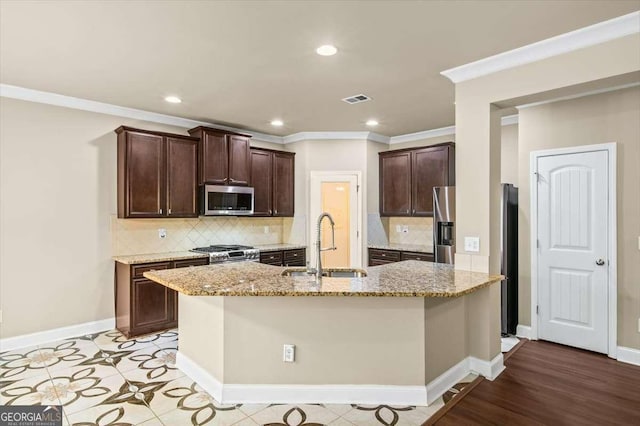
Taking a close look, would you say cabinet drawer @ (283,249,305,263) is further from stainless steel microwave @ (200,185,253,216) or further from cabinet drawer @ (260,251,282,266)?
stainless steel microwave @ (200,185,253,216)

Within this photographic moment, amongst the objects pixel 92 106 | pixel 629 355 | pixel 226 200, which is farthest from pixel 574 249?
pixel 92 106

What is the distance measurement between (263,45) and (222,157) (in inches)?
97.6

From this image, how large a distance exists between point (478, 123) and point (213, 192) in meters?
3.35

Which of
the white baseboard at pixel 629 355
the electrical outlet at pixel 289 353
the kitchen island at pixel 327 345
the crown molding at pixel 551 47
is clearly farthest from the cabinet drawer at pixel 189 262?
the white baseboard at pixel 629 355

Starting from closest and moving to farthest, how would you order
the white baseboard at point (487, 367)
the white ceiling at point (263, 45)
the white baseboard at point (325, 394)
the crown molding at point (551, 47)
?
the white ceiling at point (263, 45), the crown molding at point (551, 47), the white baseboard at point (325, 394), the white baseboard at point (487, 367)

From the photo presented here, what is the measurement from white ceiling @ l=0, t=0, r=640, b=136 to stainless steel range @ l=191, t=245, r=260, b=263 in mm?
1856

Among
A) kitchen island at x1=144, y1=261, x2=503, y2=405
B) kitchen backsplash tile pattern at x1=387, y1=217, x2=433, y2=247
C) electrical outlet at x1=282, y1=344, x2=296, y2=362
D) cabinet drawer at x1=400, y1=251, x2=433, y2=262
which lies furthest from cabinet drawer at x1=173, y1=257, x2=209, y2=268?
kitchen backsplash tile pattern at x1=387, y1=217, x2=433, y2=247

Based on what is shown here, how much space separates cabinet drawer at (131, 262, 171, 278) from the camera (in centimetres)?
412

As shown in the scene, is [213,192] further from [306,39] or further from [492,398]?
[492,398]

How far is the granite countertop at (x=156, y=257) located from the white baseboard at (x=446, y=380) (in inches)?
120

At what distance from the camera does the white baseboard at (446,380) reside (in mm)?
2785

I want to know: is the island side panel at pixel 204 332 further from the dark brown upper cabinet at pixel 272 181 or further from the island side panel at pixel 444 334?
the dark brown upper cabinet at pixel 272 181

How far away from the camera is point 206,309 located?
2959mm

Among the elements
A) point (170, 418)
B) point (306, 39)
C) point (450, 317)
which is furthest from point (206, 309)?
point (306, 39)
